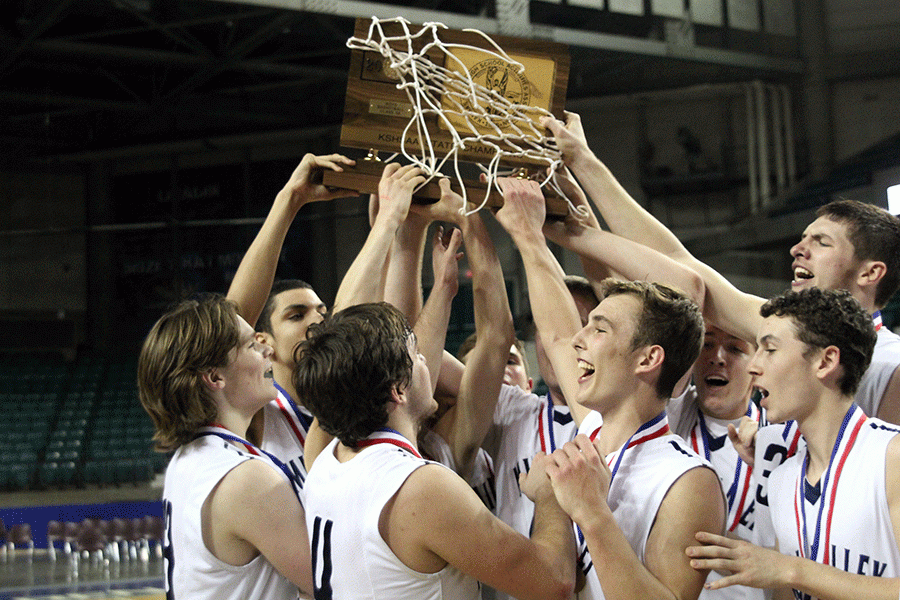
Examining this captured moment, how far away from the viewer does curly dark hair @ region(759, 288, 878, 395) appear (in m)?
2.35

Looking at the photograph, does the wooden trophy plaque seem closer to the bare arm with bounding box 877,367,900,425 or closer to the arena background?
the bare arm with bounding box 877,367,900,425

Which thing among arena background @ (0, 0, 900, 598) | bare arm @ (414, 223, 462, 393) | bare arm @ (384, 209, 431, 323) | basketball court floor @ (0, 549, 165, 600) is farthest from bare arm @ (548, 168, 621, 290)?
arena background @ (0, 0, 900, 598)

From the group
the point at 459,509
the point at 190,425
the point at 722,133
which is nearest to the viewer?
the point at 459,509

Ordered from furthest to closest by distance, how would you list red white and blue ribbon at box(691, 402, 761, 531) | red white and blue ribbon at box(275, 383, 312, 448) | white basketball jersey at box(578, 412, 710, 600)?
red white and blue ribbon at box(275, 383, 312, 448), red white and blue ribbon at box(691, 402, 761, 531), white basketball jersey at box(578, 412, 710, 600)

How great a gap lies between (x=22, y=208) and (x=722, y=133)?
14565 millimetres

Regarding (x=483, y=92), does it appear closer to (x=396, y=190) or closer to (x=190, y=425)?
(x=396, y=190)

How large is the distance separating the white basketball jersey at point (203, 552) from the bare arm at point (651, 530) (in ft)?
2.88

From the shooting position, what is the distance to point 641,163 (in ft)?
54.3

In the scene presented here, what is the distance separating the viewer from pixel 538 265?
115 inches

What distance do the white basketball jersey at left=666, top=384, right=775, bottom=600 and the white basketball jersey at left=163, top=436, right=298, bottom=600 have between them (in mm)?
1326

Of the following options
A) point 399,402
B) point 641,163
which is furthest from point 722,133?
point 399,402

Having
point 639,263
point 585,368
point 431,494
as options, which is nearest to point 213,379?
point 431,494

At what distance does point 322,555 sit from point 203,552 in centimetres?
38

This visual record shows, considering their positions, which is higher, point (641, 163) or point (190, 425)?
point (641, 163)
